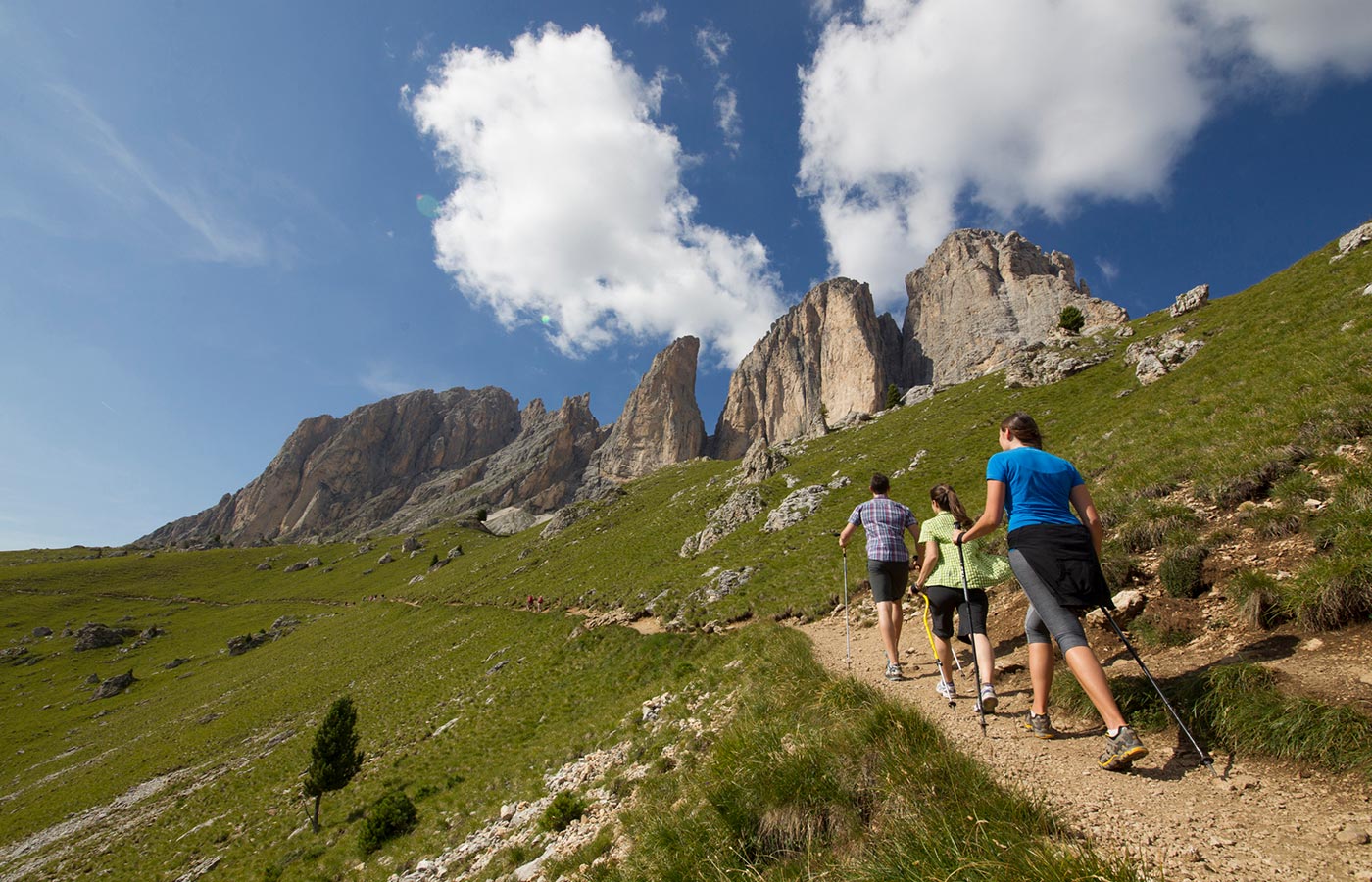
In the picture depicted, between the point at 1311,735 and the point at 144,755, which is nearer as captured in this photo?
the point at 1311,735

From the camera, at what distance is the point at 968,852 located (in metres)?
3.47

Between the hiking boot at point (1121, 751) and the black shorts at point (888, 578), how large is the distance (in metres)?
4.14

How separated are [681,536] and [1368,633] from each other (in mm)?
38066

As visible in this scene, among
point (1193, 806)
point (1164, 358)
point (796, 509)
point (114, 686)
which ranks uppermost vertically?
A: point (1164, 358)

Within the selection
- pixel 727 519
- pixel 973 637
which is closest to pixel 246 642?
pixel 727 519

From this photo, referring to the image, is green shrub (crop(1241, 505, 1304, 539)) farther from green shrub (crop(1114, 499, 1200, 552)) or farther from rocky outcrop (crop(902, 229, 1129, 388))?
rocky outcrop (crop(902, 229, 1129, 388))

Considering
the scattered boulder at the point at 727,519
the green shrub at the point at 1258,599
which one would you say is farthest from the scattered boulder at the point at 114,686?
the green shrub at the point at 1258,599

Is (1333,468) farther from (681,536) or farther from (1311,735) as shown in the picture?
(681,536)

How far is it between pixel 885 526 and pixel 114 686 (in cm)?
9322

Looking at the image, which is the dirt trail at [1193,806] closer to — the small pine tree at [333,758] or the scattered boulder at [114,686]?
the small pine tree at [333,758]

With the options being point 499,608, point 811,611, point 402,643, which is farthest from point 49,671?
point 811,611

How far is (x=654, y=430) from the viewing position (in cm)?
16188

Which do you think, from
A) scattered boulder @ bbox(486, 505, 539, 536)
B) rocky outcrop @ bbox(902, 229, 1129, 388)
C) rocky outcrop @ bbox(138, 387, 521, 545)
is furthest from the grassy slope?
rocky outcrop @ bbox(138, 387, 521, 545)

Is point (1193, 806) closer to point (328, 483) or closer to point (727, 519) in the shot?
point (727, 519)
